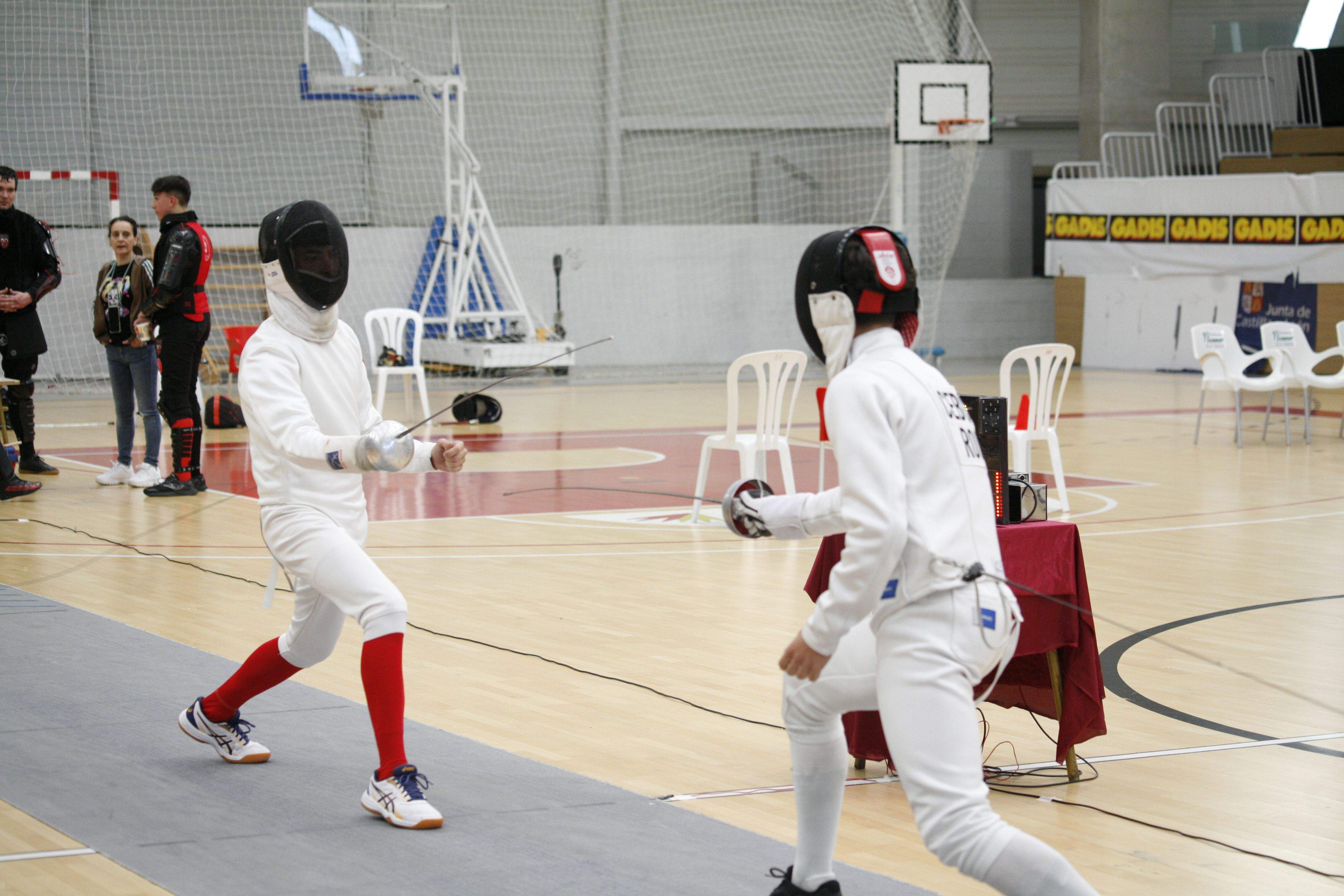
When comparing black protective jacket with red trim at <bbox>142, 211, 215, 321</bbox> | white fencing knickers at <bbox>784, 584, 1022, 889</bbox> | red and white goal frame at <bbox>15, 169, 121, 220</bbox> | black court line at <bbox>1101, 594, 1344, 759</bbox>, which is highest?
red and white goal frame at <bbox>15, 169, 121, 220</bbox>

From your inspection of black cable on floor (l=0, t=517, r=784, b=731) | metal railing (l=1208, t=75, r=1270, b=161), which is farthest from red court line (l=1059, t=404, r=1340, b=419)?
black cable on floor (l=0, t=517, r=784, b=731)

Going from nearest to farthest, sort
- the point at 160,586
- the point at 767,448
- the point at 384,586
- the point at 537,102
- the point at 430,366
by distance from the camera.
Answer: the point at 384,586 → the point at 160,586 → the point at 767,448 → the point at 430,366 → the point at 537,102

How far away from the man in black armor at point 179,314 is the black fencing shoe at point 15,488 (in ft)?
2.42

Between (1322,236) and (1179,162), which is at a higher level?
(1179,162)

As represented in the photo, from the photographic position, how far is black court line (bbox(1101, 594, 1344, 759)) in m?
4.07

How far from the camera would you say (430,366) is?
16.2 metres

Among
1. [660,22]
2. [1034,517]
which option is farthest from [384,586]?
[660,22]

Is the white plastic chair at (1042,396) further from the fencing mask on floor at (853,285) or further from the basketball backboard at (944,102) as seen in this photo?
the basketball backboard at (944,102)

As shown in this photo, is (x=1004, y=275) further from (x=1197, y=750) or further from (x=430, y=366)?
(x=1197, y=750)

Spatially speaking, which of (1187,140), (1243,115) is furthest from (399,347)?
(1243,115)

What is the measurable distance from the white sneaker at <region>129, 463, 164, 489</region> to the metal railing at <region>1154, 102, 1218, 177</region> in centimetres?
1444

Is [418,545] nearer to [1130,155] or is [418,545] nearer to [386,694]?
[386,694]

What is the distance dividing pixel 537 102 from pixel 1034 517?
52.5 feet

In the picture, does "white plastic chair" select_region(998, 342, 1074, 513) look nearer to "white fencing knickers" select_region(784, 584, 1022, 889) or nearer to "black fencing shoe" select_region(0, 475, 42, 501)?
"white fencing knickers" select_region(784, 584, 1022, 889)
